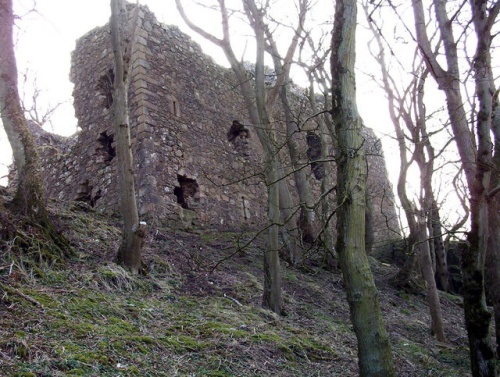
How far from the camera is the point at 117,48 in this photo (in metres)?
6.15

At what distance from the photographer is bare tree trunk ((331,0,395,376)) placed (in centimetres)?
380

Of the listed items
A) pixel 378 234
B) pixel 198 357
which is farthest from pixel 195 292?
pixel 378 234

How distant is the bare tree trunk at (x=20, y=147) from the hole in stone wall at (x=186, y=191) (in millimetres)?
3882

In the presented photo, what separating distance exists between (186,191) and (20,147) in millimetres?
4313

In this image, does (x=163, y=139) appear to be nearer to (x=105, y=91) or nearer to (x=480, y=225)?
(x=105, y=91)

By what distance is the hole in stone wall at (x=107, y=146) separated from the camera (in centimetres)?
1032

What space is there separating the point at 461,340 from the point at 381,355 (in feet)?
17.3

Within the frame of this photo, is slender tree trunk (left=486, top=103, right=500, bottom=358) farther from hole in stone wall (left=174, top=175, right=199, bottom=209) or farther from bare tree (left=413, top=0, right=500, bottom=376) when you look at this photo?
hole in stone wall (left=174, top=175, right=199, bottom=209)

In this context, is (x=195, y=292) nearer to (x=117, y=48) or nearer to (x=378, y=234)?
(x=117, y=48)

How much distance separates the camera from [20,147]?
6.03 m

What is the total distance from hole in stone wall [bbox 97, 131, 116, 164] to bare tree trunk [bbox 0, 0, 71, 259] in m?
4.14

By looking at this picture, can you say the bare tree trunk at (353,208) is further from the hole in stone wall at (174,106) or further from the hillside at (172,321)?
the hole in stone wall at (174,106)

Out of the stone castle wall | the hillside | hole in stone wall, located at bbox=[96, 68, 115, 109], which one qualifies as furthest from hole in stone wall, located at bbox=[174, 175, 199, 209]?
hole in stone wall, located at bbox=[96, 68, 115, 109]

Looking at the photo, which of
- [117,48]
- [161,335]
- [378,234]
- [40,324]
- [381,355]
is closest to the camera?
[381,355]
